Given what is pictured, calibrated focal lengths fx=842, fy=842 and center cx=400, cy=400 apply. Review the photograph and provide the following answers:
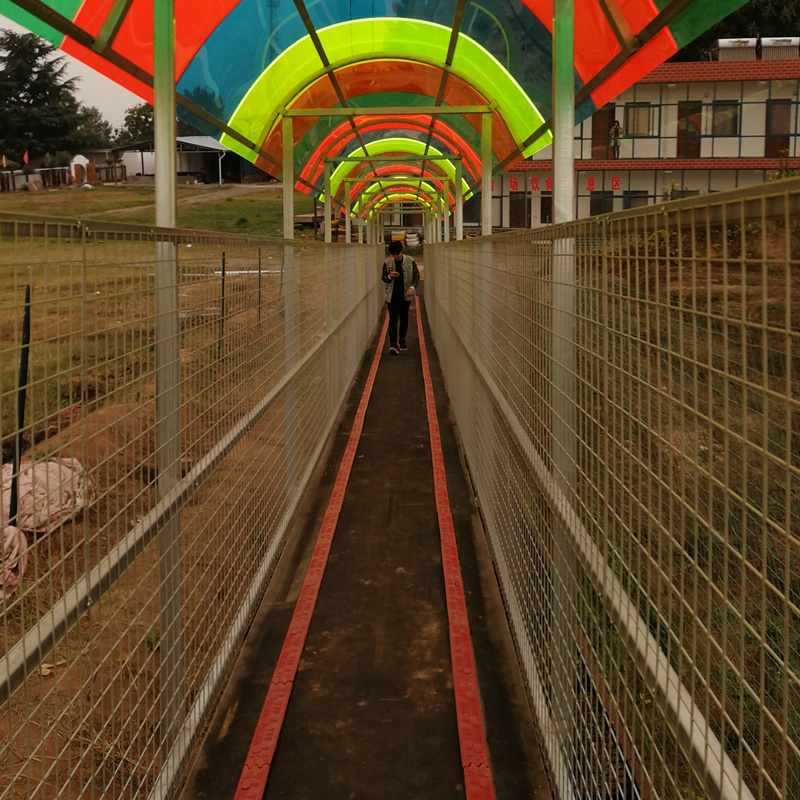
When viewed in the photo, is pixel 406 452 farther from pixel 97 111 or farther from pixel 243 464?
pixel 97 111

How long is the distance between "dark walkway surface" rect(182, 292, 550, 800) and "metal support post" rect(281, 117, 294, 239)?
3223mm

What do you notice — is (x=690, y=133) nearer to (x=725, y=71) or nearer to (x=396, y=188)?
(x=725, y=71)

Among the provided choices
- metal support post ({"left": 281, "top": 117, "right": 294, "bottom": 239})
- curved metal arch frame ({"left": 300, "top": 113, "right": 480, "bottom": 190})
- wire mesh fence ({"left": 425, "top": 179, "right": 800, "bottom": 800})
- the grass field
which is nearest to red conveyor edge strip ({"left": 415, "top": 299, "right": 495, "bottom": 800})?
wire mesh fence ({"left": 425, "top": 179, "right": 800, "bottom": 800})

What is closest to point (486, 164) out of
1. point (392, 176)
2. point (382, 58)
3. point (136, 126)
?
point (382, 58)

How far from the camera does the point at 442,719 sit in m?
4.18

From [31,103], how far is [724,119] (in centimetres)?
6195

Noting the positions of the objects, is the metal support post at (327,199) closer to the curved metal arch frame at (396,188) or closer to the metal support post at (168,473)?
the curved metal arch frame at (396,188)

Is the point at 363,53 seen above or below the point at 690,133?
below

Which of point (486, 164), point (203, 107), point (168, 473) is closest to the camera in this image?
point (168, 473)

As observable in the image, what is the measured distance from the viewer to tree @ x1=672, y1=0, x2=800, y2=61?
51.4 meters

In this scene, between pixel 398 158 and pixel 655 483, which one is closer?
pixel 655 483

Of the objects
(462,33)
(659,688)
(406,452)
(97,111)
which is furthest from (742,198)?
(97,111)

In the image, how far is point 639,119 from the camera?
37.3 meters

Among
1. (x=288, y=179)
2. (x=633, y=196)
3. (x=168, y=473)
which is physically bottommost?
(x=168, y=473)
